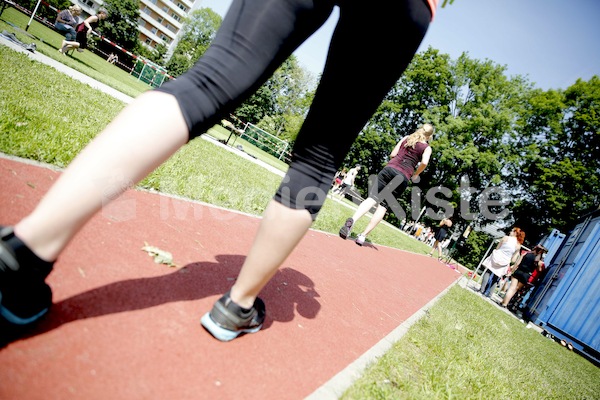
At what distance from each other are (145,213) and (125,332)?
1274 mm

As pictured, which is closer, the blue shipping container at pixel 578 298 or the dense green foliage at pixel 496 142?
the blue shipping container at pixel 578 298

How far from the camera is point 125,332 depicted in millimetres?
1200

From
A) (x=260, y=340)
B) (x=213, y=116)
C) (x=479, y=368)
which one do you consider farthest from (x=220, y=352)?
(x=479, y=368)

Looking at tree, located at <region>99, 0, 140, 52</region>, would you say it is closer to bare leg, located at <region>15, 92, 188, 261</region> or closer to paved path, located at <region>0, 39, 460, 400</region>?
paved path, located at <region>0, 39, 460, 400</region>

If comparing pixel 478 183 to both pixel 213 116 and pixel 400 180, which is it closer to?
pixel 400 180

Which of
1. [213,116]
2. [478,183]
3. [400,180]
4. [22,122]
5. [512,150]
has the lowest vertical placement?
[22,122]

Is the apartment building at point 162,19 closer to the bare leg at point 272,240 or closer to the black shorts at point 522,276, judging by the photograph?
the black shorts at point 522,276

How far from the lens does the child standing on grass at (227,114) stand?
92 cm

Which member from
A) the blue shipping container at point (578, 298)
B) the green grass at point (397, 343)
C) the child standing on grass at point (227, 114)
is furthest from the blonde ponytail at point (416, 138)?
the blue shipping container at point (578, 298)

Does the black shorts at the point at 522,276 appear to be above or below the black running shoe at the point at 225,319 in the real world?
above

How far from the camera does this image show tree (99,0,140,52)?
52125mm

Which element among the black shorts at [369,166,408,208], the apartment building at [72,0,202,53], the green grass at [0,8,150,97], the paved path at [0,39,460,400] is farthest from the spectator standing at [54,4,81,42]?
the apartment building at [72,0,202,53]

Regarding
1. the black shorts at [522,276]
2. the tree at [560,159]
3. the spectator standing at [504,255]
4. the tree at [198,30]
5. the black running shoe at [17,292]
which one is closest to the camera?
the black running shoe at [17,292]

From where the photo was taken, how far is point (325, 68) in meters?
1.47
